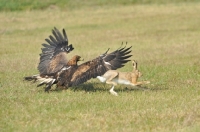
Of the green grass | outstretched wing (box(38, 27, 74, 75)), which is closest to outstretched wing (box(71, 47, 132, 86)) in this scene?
outstretched wing (box(38, 27, 74, 75))

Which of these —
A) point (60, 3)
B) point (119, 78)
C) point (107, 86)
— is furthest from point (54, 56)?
point (60, 3)

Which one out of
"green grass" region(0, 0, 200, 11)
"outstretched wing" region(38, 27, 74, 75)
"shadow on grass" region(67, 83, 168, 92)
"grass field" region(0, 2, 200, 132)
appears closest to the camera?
"grass field" region(0, 2, 200, 132)

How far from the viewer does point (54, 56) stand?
1361 cm

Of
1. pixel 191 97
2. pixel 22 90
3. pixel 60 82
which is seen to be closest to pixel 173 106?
pixel 191 97

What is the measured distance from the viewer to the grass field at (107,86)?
9.44 meters

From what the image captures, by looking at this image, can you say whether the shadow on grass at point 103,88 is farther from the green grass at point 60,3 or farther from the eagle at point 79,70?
the green grass at point 60,3

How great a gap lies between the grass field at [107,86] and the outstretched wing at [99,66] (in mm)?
331

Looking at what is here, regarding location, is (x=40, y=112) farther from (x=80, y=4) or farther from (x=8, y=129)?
(x=80, y=4)

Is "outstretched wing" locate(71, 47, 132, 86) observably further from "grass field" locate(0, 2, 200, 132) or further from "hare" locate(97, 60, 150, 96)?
"grass field" locate(0, 2, 200, 132)

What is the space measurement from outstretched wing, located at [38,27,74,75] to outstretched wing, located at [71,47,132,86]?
0.88 m

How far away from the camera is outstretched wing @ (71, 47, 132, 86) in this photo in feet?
39.4

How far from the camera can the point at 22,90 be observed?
12.6 metres

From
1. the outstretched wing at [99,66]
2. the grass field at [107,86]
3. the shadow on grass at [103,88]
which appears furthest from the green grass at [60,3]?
the outstretched wing at [99,66]

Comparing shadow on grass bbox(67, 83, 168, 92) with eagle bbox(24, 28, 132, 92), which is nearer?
eagle bbox(24, 28, 132, 92)
